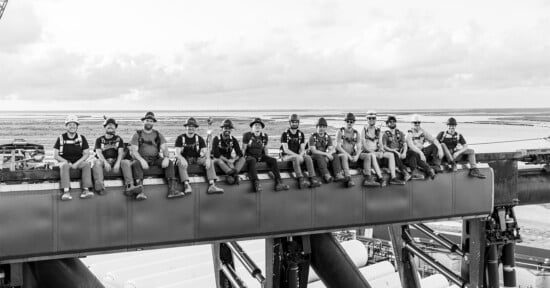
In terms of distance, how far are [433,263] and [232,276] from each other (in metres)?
5.62

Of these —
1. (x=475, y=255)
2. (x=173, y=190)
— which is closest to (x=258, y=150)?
(x=173, y=190)

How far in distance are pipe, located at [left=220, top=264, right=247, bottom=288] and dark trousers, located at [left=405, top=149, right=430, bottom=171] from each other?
18.4ft

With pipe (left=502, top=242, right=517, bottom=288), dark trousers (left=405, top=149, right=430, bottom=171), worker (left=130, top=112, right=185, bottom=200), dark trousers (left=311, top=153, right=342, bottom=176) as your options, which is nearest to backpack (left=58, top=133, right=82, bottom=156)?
worker (left=130, top=112, right=185, bottom=200)

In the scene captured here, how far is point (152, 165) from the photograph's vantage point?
10797 millimetres

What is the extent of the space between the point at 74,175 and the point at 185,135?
94.8 inches

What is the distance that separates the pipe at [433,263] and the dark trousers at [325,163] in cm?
448

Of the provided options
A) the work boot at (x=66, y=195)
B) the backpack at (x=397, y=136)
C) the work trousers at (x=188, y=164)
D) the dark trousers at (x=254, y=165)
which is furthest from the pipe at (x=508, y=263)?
the work boot at (x=66, y=195)

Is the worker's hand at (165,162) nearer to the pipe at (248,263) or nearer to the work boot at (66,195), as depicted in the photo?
the work boot at (66,195)

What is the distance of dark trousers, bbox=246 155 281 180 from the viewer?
11.5 metres

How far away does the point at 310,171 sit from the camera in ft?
39.4

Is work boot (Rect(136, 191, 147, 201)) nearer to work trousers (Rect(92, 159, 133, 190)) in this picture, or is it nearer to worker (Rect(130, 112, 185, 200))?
worker (Rect(130, 112, 185, 200))

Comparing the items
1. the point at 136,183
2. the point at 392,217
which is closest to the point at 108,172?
the point at 136,183

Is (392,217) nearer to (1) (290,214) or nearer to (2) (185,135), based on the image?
(1) (290,214)

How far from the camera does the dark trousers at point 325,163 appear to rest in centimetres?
1218
